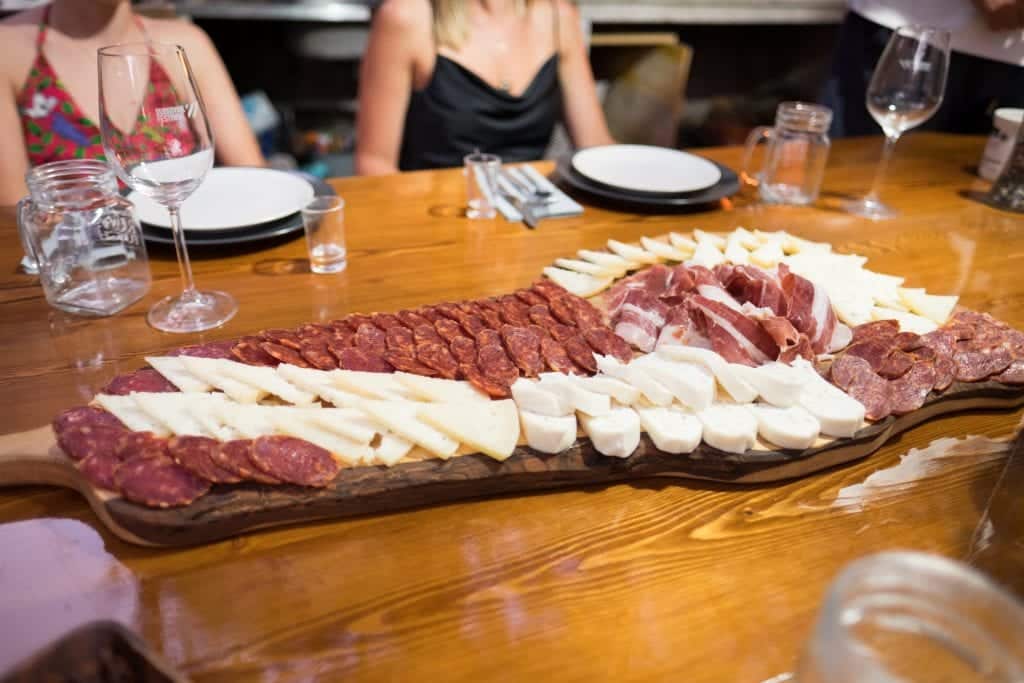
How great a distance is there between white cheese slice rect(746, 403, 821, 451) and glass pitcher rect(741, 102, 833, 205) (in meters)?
1.05

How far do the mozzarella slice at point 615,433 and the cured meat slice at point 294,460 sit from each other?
0.34 meters

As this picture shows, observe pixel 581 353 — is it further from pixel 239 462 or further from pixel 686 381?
pixel 239 462

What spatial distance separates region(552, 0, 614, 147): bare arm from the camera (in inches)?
102

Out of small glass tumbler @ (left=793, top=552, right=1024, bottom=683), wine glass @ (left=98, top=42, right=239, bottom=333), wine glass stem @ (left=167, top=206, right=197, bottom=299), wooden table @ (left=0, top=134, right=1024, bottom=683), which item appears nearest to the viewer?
small glass tumbler @ (left=793, top=552, right=1024, bottom=683)

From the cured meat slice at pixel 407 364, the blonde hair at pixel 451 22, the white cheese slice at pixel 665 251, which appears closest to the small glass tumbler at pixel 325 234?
the cured meat slice at pixel 407 364

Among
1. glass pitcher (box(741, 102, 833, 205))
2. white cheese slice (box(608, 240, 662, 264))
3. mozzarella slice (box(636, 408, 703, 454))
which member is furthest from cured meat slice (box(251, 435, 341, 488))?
glass pitcher (box(741, 102, 833, 205))

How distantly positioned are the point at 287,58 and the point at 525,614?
3.87 meters

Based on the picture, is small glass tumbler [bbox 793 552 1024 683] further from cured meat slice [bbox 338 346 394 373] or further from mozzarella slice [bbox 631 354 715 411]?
cured meat slice [bbox 338 346 394 373]

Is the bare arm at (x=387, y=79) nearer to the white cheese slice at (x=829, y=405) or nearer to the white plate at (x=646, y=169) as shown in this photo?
the white plate at (x=646, y=169)

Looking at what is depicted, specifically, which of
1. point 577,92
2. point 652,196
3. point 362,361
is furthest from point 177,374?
point 577,92

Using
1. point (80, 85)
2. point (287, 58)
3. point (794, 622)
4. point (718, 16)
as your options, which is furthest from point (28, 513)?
point (718, 16)

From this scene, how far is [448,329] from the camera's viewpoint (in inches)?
45.0

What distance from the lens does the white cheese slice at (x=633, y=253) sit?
1462 mm

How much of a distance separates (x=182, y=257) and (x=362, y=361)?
44 centimetres
